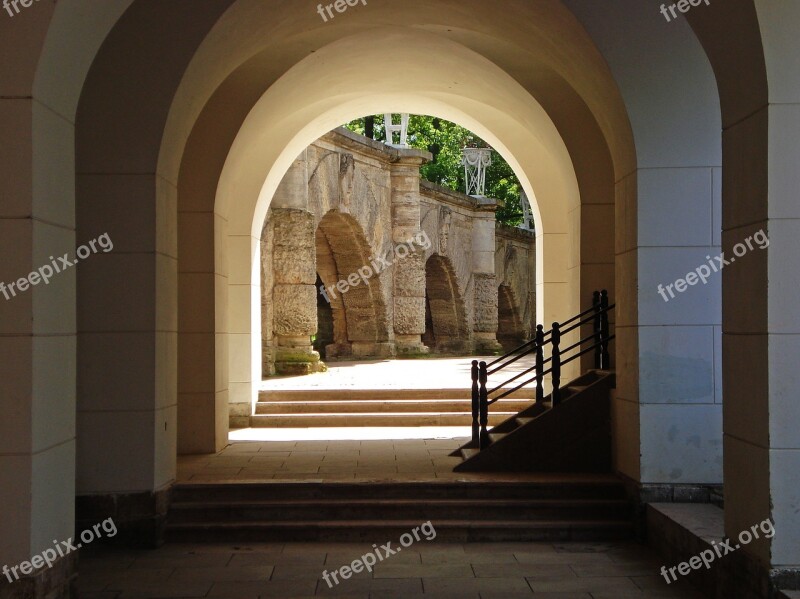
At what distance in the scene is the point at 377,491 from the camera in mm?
7645

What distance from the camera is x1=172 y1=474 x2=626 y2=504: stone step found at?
7.62 m

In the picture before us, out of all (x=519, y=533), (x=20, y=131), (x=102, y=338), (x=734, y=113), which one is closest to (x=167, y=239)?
(x=102, y=338)

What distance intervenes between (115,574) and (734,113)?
4548 mm

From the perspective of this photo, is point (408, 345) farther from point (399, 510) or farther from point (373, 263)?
point (399, 510)

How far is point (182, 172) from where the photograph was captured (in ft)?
30.8

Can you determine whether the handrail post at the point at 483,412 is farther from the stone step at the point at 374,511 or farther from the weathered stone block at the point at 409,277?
the weathered stone block at the point at 409,277

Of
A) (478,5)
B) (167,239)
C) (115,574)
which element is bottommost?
(115,574)

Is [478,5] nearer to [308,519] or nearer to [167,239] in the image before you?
[167,239]

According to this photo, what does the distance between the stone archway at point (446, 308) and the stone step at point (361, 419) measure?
522 inches

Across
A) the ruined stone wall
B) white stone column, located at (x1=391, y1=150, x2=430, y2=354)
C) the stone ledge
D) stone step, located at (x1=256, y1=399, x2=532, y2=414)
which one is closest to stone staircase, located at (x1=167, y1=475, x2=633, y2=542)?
the stone ledge

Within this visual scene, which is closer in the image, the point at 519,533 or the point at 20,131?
the point at 20,131

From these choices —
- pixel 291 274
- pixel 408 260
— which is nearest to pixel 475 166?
pixel 408 260

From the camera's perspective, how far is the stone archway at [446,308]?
25.3 metres

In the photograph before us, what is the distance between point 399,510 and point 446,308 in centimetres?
1844
